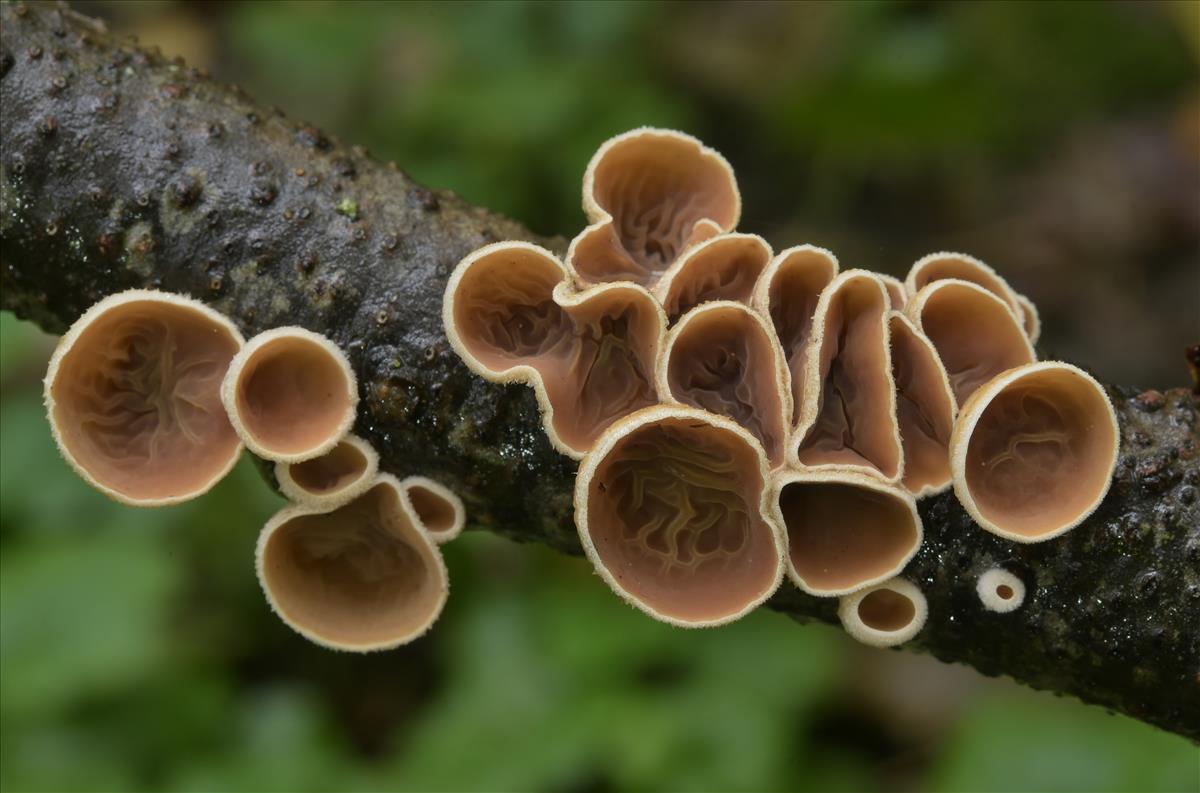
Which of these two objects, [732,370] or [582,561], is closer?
[732,370]

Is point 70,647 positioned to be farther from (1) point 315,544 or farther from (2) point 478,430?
(2) point 478,430

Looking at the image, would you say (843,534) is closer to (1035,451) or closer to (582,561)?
→ (1035,451)

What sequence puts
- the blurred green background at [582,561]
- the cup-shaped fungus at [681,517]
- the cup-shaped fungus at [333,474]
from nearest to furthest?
the cup-shaped fungus at [681,517], the cup-shaped fungus at [333,474], the blurred green background at [582,561]

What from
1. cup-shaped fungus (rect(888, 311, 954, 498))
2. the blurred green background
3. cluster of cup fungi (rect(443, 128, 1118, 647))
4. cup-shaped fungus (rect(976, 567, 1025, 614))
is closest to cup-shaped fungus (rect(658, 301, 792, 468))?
cluster of cup fungi (rect(443, 128, 1118, 647))

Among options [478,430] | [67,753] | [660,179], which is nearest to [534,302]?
[478,430]

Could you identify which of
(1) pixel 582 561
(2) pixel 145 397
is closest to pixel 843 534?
(2) pixel 145 397

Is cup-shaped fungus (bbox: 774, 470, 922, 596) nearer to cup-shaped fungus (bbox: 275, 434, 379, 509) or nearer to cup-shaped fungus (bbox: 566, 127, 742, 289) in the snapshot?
cup-shaped fungus (bbox: 566, 127, 742, 289)

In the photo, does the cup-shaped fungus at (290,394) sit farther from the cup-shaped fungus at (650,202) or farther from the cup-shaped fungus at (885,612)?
the cup-shaped fungus at (885,612)

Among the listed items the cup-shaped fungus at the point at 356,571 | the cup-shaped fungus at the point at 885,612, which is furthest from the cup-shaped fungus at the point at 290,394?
the cup-shaped fungus at the point at 885,612
